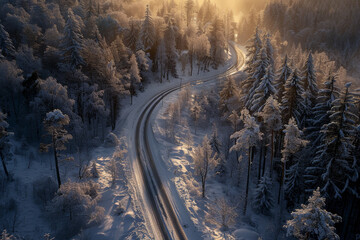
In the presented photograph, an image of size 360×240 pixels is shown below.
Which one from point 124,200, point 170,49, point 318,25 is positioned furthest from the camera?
point 318,25

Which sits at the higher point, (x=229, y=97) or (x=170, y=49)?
(x=170, y=49)

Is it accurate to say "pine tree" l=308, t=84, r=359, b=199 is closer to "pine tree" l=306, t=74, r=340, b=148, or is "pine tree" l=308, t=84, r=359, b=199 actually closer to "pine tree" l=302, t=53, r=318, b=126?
"pine tree" l=306, t=74, r=340, b=148

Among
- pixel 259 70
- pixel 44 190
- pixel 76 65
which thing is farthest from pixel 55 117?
pixel 259 70

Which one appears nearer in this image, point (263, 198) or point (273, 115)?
point (273, 115)

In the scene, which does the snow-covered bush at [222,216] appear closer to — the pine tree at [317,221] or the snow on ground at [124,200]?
the snow on ground at [124,200]

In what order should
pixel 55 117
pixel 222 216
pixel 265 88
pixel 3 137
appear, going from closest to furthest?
1. pixel 55 117
2. pixel 222 216
3. pixel 3 137
4. pixel 265 88

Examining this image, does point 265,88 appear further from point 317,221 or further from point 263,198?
point 317,221
